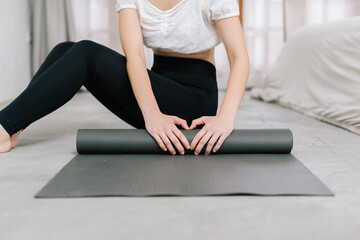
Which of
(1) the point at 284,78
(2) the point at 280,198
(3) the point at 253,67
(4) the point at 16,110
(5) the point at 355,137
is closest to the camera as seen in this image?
(2) the point at 280,198

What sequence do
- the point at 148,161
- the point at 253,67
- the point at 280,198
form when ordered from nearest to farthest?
1. the point at 280,198
2. the point at 148,161
3. the point at 253,67

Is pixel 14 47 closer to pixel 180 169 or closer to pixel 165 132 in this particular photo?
pixel 165 132

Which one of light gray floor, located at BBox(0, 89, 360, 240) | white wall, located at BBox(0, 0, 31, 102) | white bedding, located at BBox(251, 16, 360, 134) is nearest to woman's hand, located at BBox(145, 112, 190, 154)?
light gray floor, located at BBox(0, 89, 360, 240)

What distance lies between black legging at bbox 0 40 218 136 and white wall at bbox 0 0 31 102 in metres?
1.86

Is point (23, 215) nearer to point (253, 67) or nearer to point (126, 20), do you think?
point (126, 20)

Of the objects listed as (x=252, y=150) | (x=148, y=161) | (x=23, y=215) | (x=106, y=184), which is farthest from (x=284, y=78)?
(x=23, y=215)

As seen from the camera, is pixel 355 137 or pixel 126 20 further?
pixel 355 137

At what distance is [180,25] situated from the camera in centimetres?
140

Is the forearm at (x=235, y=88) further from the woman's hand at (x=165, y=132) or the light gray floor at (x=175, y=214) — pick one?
the light gray floor at (x=175, y=214)

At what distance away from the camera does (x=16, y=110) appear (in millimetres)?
1279

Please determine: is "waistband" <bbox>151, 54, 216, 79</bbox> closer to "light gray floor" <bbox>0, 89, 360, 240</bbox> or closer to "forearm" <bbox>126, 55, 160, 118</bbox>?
"forearm" <bbox>126, 55, 160, 118</bbox>

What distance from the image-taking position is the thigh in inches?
52.7

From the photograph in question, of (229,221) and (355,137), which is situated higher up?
(229,221)

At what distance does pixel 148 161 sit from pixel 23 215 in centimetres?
44
